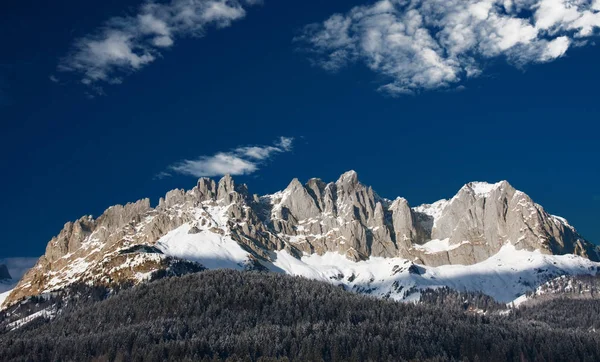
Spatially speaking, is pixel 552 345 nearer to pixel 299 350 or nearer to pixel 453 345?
pixel 453 345

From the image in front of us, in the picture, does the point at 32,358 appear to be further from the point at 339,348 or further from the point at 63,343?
the point at 339,348

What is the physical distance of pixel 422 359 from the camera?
176 metres

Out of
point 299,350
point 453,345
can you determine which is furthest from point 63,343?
point 453,345

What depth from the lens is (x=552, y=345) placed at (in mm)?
199625

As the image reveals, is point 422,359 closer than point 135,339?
Yes

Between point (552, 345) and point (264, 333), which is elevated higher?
point (264, 333)

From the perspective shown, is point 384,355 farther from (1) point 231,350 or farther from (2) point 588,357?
(2) point 588,357

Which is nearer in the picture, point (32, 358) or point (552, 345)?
point (32, 358)

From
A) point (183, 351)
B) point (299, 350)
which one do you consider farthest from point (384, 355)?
point (183, 351)

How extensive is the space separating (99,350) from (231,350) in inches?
1631

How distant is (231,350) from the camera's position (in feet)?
586

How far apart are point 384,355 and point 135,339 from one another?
262 feet

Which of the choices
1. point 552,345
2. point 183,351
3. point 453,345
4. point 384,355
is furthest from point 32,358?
point 552,345

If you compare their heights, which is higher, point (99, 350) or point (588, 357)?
point (99, 350)
